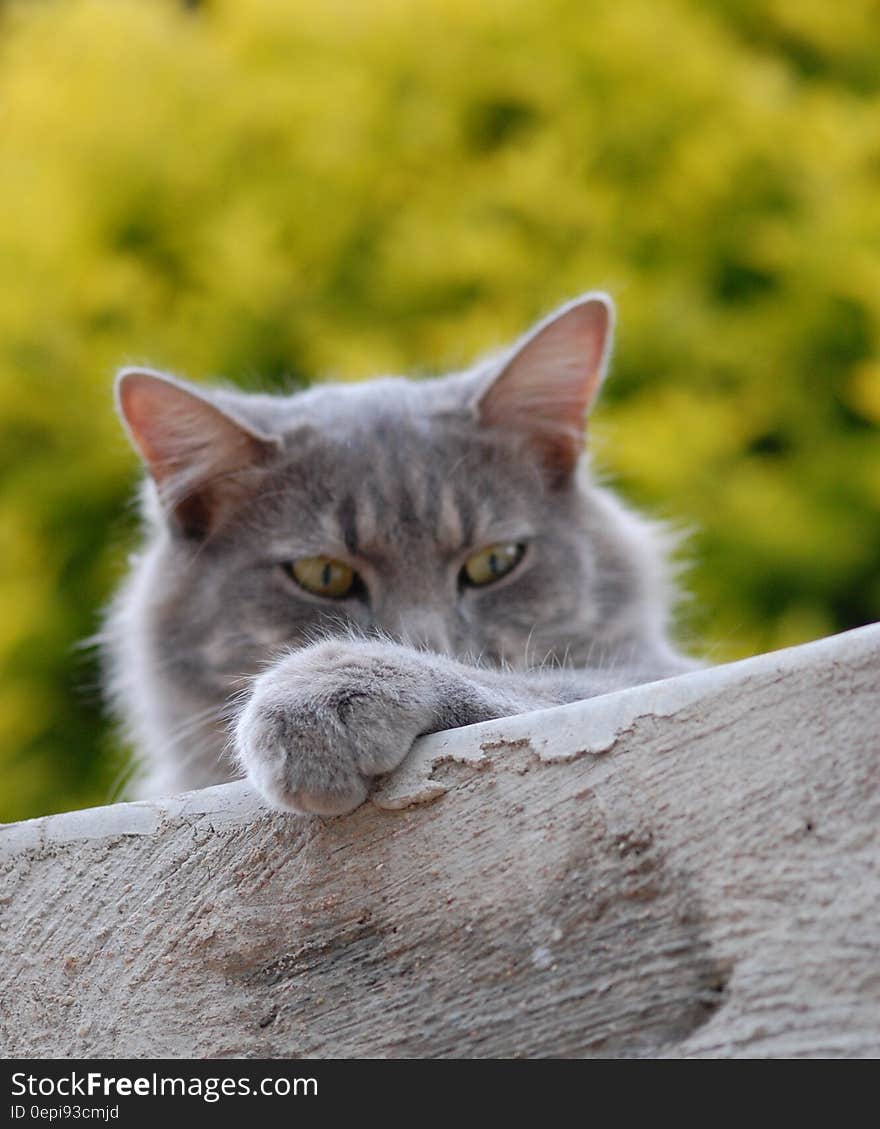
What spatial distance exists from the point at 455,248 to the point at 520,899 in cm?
246

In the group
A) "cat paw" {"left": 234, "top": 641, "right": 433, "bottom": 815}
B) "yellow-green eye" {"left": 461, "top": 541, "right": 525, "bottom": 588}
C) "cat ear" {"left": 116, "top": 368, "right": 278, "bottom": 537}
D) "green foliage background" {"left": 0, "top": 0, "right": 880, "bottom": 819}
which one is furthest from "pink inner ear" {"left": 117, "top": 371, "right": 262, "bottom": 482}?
"green foliage background" {"left": 0, "top": 0, "right": 880, "bottom": 819}

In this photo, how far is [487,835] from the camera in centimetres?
106

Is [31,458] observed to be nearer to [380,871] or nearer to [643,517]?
[643,517]

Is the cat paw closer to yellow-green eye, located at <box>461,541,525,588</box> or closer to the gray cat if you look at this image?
the gray cat

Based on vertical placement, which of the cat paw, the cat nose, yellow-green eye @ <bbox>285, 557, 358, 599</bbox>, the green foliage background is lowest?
the cat paw

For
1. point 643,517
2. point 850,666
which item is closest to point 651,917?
point 850,666

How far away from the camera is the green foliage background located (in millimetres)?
3055

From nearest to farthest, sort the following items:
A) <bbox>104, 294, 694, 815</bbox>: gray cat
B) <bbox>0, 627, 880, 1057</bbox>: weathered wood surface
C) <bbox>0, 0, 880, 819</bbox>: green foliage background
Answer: <bbox>0, 627, 880, 1057</bbox>: weathered wood surface → <bbox>104, 294, 694, 815</bbox>: gray cat → <bbox>0, 0, 880, 819</bbox>: green foliage background

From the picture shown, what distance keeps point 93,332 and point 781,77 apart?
189cm

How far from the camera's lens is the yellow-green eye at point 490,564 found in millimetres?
1864

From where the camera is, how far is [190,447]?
6.30 ft

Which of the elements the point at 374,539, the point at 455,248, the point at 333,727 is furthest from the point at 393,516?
the point at 455,248

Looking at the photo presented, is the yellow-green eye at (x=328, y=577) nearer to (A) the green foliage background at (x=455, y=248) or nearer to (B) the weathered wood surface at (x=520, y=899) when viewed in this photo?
(B) the weathered wood surface at (x=520, y=899)

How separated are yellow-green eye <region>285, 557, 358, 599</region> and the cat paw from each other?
1.94 feet
